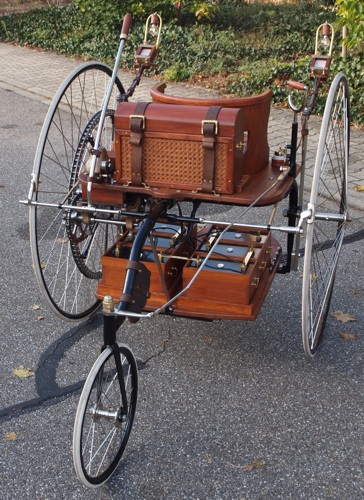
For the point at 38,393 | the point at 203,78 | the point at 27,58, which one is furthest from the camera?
the point at 27,58

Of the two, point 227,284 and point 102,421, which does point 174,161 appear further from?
point 102,421

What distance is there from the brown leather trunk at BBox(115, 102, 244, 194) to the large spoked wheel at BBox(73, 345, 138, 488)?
2.59 feet

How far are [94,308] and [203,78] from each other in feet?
19.2

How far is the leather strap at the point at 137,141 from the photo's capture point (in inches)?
115

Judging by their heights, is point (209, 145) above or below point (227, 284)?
above

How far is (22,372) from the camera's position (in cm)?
338

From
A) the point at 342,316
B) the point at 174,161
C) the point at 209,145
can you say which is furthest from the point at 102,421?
the point at 342,316

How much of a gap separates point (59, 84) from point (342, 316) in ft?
20.9

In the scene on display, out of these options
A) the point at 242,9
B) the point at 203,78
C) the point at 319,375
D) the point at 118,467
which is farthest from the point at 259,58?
the point at 118,467

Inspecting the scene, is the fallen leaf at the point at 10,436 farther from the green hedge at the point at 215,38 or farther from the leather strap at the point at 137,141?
the green hedge at the point at 215,38

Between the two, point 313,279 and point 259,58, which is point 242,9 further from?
point 313,279

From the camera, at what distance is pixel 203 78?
9.02 meters

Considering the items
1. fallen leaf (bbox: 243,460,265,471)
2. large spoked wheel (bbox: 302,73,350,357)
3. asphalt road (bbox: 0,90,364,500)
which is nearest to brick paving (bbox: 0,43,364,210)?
large spoked wheel (bbox: 302,73,350,357)

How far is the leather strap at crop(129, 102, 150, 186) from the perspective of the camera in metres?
2.91
